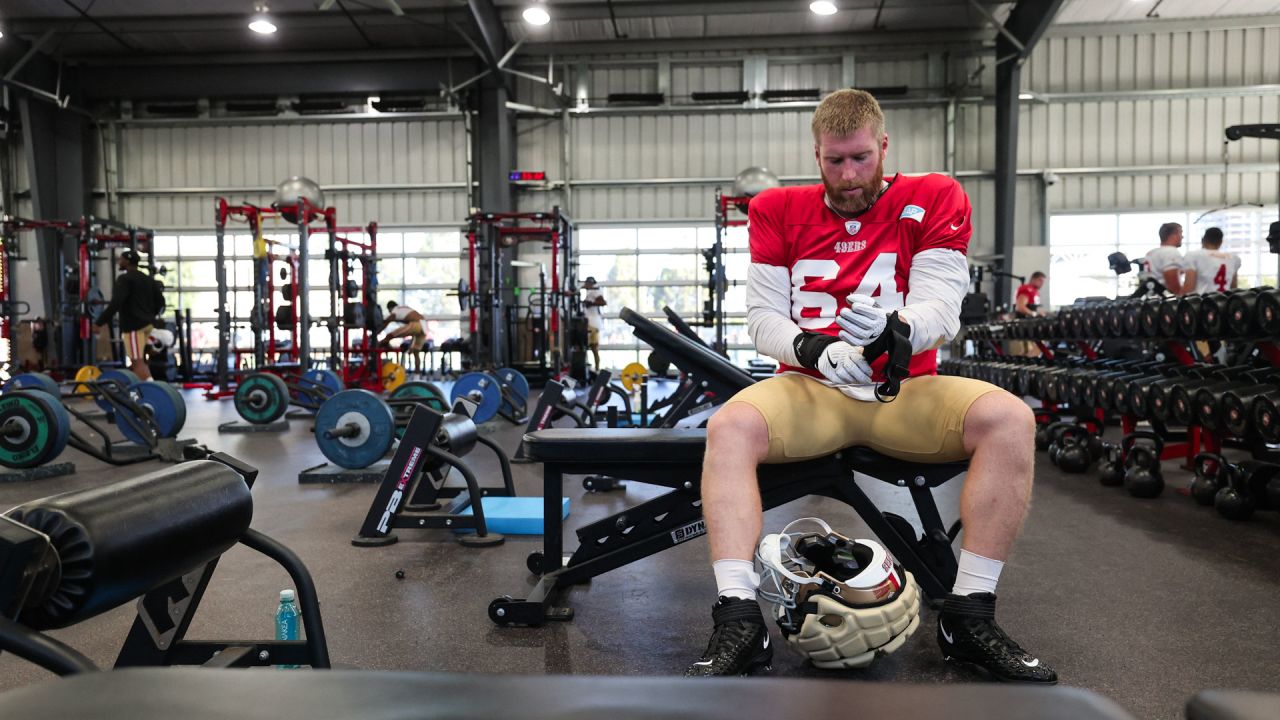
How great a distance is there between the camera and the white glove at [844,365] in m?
1.69

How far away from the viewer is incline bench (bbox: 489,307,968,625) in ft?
6.07

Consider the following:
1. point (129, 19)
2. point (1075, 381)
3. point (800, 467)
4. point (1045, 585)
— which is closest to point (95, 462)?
point (800, 467)

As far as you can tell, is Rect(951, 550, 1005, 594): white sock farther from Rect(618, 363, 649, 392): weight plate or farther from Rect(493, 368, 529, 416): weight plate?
Rect(618, 363, 649, 392): weight plate

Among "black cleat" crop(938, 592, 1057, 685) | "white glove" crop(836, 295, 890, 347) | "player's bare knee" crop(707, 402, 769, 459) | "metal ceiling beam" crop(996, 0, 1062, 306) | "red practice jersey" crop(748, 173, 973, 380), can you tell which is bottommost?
"black cleat" crop(938, 592, 1057, 685)

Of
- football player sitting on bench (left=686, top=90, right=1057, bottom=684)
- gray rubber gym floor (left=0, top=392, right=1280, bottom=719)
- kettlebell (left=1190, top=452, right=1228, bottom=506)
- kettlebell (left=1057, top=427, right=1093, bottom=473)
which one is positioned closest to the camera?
football player sitting on bench (left=686, top=90, right=1057, bottom=684)

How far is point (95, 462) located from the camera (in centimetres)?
482

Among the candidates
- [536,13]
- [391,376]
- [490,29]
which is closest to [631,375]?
[391,376]

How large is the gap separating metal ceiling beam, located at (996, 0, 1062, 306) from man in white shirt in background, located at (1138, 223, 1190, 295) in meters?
5.04

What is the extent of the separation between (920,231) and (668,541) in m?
0.91

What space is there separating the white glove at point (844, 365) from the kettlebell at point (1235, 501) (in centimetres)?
212

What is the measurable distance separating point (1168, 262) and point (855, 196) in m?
4.37

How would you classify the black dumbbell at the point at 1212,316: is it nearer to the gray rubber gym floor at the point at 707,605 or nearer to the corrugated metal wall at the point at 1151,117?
the gray rubber gym floor at the point at 707,605

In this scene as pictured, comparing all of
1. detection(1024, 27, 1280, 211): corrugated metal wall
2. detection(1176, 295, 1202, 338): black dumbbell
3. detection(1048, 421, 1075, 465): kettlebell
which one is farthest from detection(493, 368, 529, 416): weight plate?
detection(1024, 27, 1280, 211): corrugated metal wall

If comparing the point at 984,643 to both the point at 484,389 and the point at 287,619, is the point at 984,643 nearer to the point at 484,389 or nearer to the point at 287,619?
the point at 287,619
